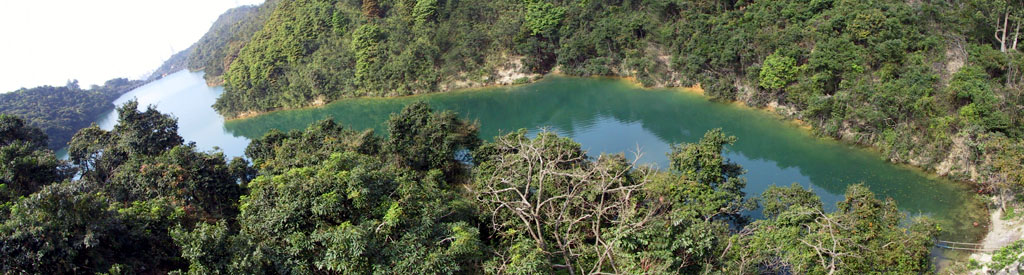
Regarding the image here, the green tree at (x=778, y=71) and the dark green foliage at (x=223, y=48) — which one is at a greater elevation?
the dark green foliage at (x=223, y=48)

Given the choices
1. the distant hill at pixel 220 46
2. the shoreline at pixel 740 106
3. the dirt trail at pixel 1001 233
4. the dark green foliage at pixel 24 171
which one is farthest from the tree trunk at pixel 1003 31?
the distant hill at pixel 220 46

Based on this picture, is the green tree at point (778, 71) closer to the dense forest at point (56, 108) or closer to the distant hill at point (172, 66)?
the dense forest at point (56, 108)

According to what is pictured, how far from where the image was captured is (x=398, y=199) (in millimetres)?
9930

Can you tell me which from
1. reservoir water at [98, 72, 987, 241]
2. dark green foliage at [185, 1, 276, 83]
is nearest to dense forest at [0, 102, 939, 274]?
reservoir water at [98, 72, 987, 241]

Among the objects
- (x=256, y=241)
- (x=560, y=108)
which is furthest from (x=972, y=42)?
(x=256, y=241)

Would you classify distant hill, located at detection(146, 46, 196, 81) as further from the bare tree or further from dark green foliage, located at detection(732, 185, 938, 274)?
dark green foliage, located at detection(732, 185, 938, 274)

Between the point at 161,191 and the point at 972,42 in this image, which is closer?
the point at 161,191

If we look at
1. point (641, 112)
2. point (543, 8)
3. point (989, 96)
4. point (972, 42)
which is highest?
point (543, 8)

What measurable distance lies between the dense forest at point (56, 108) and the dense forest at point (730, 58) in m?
11.1

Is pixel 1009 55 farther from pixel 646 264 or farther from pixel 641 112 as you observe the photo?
pixel 646 264

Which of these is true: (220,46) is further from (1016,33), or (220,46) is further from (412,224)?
(1016,33)

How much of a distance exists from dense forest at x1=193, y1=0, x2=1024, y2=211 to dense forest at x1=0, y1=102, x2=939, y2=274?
5.32 m

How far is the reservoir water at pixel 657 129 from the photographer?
50.6 feet

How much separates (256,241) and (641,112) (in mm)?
21427
